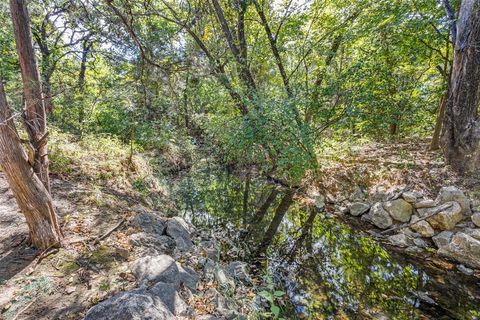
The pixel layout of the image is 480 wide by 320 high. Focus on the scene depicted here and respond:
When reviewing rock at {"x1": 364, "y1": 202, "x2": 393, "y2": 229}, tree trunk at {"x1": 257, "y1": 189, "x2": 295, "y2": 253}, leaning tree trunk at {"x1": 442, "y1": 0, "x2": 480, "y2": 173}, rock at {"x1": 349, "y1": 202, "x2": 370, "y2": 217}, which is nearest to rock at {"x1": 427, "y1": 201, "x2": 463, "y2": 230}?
rock at {"x1": 364, "y1": 202, "x2": 393, "y2": 229}

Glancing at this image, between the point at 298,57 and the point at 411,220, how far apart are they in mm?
4918

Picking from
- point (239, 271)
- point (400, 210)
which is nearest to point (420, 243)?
point (400, 210)

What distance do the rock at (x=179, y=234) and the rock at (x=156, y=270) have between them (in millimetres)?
777

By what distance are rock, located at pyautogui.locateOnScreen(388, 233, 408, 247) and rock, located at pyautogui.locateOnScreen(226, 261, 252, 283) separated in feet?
8.09

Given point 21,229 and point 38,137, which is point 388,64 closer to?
point 38,137

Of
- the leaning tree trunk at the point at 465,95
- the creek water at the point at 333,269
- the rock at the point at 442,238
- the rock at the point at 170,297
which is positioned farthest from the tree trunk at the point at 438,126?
the rock at the point at 170,297

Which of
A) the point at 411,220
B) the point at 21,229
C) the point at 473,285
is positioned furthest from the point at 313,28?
the point at 21,229

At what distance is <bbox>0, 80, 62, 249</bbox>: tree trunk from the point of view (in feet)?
6.48

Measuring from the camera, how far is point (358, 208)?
4.85 metres

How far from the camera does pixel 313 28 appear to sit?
22.5 feet

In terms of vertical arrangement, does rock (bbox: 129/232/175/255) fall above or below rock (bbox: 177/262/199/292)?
above

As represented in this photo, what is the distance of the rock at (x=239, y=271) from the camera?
304 centimetres

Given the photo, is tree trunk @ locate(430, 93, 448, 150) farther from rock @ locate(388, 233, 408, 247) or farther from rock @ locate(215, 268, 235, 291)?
rock @ locate(215, 268, 235, 291)

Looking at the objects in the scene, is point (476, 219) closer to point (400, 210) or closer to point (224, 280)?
point (400, 210)
